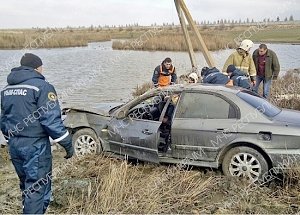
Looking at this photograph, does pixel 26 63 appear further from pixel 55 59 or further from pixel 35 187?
pixel 55 59

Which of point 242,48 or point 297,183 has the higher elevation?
point 242,48

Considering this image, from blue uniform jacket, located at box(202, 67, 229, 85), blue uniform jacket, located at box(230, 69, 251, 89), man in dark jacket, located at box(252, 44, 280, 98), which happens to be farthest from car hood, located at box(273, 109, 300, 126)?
man in dark jacket, located at box(252, 44, 280, 98)

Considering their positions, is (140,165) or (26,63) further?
(140,165)

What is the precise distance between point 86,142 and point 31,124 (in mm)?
2507

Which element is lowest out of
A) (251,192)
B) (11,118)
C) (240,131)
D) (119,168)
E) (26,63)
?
(251,192)

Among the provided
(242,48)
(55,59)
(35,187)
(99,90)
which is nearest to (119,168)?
(35,187)

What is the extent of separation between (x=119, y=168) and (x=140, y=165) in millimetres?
1229

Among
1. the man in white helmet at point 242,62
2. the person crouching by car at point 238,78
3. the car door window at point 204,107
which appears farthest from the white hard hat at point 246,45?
the car door window at point 204,107

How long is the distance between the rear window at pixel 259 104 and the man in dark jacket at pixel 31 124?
2876 mm

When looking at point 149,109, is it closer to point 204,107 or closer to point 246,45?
point 204,107

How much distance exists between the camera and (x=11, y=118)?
12.5 ft

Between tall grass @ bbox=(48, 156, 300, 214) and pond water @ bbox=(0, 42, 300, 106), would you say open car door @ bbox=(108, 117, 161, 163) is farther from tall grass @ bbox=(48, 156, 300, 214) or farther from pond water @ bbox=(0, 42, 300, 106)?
pond water @ bbox=(0, 42, 300, 106)

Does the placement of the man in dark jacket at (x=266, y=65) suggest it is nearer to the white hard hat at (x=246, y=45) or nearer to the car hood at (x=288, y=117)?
the white hard hat at (x=246, y=45)

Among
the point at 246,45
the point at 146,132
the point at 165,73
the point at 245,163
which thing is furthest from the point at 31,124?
the point at 246,45
